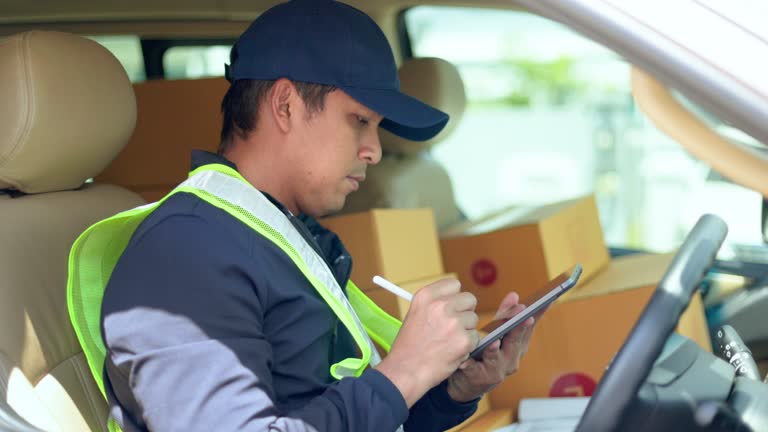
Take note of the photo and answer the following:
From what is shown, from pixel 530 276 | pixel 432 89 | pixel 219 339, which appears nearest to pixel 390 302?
pixel 530 276

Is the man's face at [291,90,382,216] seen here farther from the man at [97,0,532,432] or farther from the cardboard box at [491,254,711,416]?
the cardboard box at [491,254,711,416]

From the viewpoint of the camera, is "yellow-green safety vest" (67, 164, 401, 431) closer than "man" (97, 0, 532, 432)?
No

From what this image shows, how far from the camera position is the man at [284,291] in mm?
1284

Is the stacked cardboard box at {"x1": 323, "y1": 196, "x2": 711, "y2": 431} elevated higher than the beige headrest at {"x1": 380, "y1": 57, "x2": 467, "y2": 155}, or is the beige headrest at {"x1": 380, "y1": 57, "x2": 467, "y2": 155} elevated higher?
the beige headrest at {"x1": 380, "y1": 57, "x2": 467, "y2": 155}

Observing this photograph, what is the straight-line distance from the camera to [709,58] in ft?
2.90

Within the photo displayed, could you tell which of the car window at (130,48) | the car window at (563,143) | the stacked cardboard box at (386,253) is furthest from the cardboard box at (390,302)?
the car window at (563,143)

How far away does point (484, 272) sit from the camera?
9.89ft

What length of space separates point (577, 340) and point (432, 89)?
837mm

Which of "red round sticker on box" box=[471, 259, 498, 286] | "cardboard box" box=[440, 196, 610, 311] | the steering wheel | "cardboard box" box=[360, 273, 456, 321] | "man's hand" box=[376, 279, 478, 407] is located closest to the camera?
the steering wheel

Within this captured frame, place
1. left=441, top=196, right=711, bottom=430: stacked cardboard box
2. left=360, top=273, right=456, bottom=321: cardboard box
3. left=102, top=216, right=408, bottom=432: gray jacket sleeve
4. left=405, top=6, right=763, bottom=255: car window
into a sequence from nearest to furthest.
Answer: left=102, top=216, right=408, bottom=432: gray jacket sleeve
left=360, top=273, right=456, bottom=321: cardboard box
left=441, top=196, right=711, bottom=430: stacked cardboard box
left=405, top=6, right=763, bottom=255: car window

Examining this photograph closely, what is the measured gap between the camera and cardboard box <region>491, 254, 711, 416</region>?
272cm

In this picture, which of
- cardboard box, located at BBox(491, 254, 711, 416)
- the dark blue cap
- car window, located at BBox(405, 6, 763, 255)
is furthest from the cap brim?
car window, located at BBox(405, 6, 763, 255)

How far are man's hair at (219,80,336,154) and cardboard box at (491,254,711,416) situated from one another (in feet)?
4.24

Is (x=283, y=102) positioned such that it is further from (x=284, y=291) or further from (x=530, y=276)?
(x=530, y=276)
